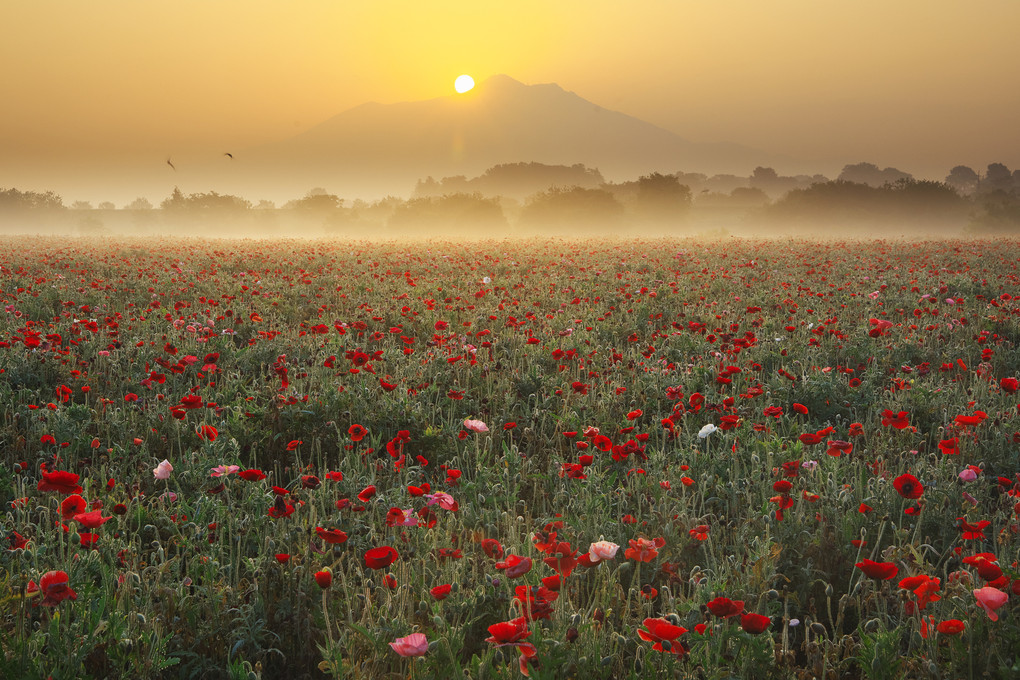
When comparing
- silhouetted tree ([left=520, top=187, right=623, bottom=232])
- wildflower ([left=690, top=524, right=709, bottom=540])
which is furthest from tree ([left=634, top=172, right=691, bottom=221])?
wildflower ([left=690, top=524, right=709, bottom=540])

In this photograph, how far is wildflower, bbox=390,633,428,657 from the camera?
5.15ft

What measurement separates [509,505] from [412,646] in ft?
5.23

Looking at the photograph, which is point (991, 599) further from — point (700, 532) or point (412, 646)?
point (412, 646)

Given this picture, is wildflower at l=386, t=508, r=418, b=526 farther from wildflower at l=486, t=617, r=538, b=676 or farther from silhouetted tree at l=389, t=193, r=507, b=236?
silhouetted tree at l=389, t=193, r=507, b=236

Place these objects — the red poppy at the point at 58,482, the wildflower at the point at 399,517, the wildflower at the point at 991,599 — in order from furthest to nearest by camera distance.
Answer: the wildflower at the point at 399,517
the red poppy at the point at 58,482
the wildflower at the point at 991,599

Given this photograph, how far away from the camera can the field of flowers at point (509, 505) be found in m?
1.98

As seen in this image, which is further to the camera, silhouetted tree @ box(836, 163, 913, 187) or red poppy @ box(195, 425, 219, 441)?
silhouetted tree @ box(836, 163, 913, 187)

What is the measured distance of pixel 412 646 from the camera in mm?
1581

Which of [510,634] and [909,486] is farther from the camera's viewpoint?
[909,486]

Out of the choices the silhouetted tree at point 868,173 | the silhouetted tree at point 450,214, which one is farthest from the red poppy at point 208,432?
the silhouetted tree at point 868,173

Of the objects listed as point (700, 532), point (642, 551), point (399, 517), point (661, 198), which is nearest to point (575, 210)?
point (661, 198)


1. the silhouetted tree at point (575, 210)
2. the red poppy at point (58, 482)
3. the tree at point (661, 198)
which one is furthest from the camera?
the tree at point (661, 198)

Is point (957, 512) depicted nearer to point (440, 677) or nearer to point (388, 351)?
point (440, 677)

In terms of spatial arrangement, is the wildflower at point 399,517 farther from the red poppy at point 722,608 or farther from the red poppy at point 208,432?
the red poppy at point 208,432
